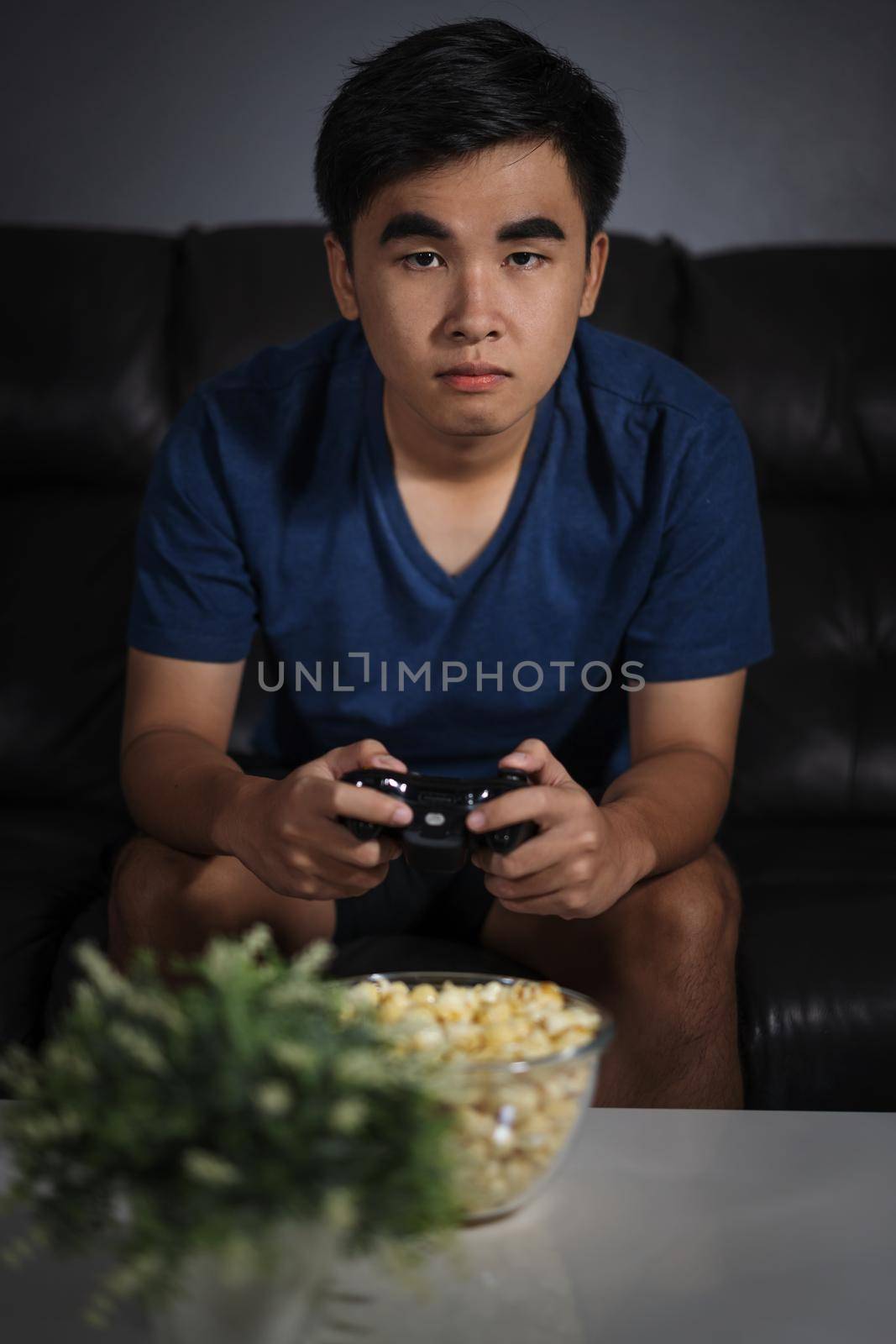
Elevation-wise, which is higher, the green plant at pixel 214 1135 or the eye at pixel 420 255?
the eye at pixel 420 255

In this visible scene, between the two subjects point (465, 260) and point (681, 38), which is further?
point (681, 38)

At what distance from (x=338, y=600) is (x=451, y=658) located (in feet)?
0.40

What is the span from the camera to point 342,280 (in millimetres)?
1297

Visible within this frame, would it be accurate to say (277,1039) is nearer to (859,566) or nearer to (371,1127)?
(371,1127)

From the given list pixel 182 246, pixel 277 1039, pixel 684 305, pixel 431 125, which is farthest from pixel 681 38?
pixel 277 1039

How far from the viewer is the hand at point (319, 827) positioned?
0.85 meters

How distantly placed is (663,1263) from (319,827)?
1.30 feet

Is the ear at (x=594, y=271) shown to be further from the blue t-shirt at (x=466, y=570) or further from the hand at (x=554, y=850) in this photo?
Answer: the hand at (x=554, y=850)

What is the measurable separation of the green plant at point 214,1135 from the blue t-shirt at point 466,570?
864mm

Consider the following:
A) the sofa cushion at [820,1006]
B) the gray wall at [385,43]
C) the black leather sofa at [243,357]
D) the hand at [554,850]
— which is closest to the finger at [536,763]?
the hand at [554,850]

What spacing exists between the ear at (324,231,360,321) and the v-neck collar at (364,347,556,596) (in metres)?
0.08

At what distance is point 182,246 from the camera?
1797mm

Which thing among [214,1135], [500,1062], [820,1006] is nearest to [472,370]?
[820,1006]

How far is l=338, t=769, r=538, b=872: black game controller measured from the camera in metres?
0.83
